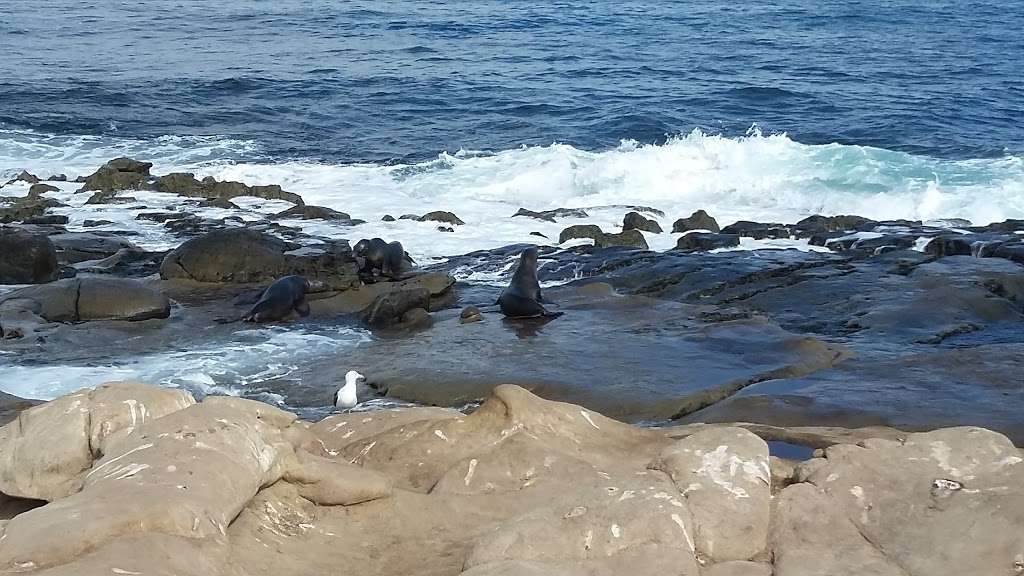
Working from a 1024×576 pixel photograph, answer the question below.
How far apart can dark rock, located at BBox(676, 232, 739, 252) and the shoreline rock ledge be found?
37.5ft

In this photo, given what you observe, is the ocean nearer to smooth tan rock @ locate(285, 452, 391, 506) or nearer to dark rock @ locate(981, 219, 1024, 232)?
dark rock @ locate(981, 219, 1024, 232)

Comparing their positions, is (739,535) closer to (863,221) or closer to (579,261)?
(579,261)

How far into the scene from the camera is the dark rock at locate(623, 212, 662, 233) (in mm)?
19312

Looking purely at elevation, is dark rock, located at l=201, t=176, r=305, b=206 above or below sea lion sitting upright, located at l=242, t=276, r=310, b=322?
below

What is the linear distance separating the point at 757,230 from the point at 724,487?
1394cm

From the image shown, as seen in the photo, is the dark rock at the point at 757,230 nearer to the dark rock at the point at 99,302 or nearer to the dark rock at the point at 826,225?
the dark rock at the point at 826,225

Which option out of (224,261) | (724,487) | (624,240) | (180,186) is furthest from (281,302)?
(180,186)

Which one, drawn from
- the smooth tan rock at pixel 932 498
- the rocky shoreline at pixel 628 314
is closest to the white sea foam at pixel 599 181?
the rocky shoreline at pixel 628 314

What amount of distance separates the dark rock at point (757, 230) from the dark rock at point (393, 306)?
23.7 ft

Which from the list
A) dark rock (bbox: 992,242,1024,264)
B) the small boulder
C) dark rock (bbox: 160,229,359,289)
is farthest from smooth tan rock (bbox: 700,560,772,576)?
dark rock (bbox: 992,242,1024,264)

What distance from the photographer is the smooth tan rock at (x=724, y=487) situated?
16.0 feet

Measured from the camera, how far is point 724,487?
5.14 m

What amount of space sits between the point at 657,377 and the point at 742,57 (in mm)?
31642

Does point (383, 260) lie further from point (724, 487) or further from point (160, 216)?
point (724, 487)
